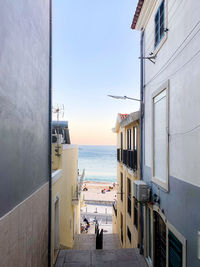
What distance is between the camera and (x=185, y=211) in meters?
4.55

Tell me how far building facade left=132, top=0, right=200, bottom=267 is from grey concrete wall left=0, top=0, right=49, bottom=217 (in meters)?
3.57

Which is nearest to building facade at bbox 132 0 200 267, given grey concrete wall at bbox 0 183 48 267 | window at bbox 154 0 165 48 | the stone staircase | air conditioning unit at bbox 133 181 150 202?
window at bbox 154 0 165 48

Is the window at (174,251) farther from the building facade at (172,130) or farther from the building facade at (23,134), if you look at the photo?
the building facade at (23,134)

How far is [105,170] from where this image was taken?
304 ft

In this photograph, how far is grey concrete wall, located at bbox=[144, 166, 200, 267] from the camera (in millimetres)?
4100

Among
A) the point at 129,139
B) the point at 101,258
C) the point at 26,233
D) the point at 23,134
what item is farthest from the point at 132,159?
the point at 23,134

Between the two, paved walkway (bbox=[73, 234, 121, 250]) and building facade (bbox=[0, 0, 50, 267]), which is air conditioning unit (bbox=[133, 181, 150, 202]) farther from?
Answer: paved walkway (bbox=[73, 234, 121, 250])

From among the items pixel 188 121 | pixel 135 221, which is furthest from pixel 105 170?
pixel 188 121

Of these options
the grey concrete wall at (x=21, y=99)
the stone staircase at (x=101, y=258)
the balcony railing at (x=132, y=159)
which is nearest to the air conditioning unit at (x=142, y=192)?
the balcony railing at (x=132, y=159)

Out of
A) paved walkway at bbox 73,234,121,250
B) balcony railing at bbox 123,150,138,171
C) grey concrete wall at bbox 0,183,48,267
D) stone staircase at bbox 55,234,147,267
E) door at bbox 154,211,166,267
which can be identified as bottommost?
paved walkway at bbox 73,234,121,250

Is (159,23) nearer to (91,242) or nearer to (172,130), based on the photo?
(172,130)

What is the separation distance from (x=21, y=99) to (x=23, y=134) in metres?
0.73

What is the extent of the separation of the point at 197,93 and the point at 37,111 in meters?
3.93

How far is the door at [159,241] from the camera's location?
20.5 ft
